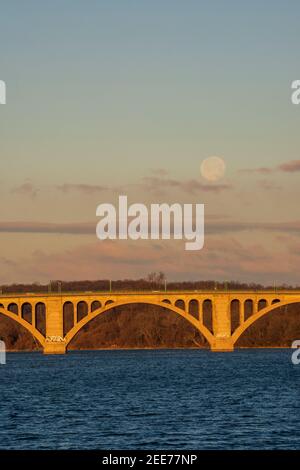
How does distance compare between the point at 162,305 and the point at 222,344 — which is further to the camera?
the point at 222,344

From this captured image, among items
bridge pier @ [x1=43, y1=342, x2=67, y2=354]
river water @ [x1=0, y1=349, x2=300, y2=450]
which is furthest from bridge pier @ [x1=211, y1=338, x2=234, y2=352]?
river water @ [x1=0, y1=349, x2=300, y2=450]

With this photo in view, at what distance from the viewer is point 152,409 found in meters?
79.2

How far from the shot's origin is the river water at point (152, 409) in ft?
204

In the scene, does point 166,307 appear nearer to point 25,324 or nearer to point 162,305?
point 162,305

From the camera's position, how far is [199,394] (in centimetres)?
9275

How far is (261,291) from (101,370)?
129 ft

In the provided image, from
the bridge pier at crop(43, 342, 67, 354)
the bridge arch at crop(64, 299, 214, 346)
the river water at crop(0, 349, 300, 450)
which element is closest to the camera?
the river water at crop(0, 349, 300, 450)

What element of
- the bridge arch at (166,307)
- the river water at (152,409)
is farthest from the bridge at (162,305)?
the river water at (152,409)

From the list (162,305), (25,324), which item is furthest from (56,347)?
(162,305)

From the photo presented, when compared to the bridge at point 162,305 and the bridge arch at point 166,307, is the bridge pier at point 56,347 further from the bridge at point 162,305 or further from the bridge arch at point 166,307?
the bridge arch at point 166,307

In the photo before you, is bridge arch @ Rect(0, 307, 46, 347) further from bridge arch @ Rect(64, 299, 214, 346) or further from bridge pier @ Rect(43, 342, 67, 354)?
bridge arch @ Rect(64, 299, 214, 346)

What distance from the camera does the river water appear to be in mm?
62156

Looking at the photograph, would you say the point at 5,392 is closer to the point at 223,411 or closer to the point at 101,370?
the point at 223,411

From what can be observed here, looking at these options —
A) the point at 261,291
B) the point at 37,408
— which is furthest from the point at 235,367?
the point at 37,408
